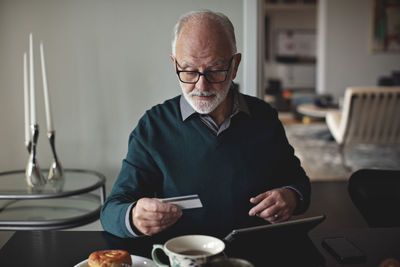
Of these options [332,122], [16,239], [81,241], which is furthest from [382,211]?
[332,122]

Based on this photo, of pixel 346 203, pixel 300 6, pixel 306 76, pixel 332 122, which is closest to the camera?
pixel 346 203

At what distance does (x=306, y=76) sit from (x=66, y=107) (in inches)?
354

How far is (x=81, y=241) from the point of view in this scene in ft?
3.44

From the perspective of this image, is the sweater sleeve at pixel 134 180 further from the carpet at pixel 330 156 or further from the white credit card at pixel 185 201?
the carpet at pixel 330 156

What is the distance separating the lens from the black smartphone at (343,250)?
0.92 meters

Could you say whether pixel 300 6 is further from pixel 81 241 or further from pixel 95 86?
pixel 81 241

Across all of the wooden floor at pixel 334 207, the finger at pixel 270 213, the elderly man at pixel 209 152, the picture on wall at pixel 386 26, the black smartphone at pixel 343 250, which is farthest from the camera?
the picture on wall at pixel 386 26

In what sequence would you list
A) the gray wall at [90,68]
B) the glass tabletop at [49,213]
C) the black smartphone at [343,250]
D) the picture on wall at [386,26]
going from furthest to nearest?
the picture on wall at [386,26], the gray wall at [90,68], the glass tabletop at [49,213], the black smartphone at [343,250]

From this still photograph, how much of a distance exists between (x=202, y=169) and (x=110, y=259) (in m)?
0.52

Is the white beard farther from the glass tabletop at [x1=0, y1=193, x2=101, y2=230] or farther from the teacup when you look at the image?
the glass tabletop at [x1=0, y1=193, x2=101, y2=230]

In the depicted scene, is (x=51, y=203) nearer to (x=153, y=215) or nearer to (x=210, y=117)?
(x=210, y=117)

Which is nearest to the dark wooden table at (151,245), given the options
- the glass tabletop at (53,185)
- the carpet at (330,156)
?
the glass tabletop at (53,185)

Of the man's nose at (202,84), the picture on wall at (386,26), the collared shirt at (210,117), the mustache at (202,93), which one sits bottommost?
the collared shirt at (210,117)

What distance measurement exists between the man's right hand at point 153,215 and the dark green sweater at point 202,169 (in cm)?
19
